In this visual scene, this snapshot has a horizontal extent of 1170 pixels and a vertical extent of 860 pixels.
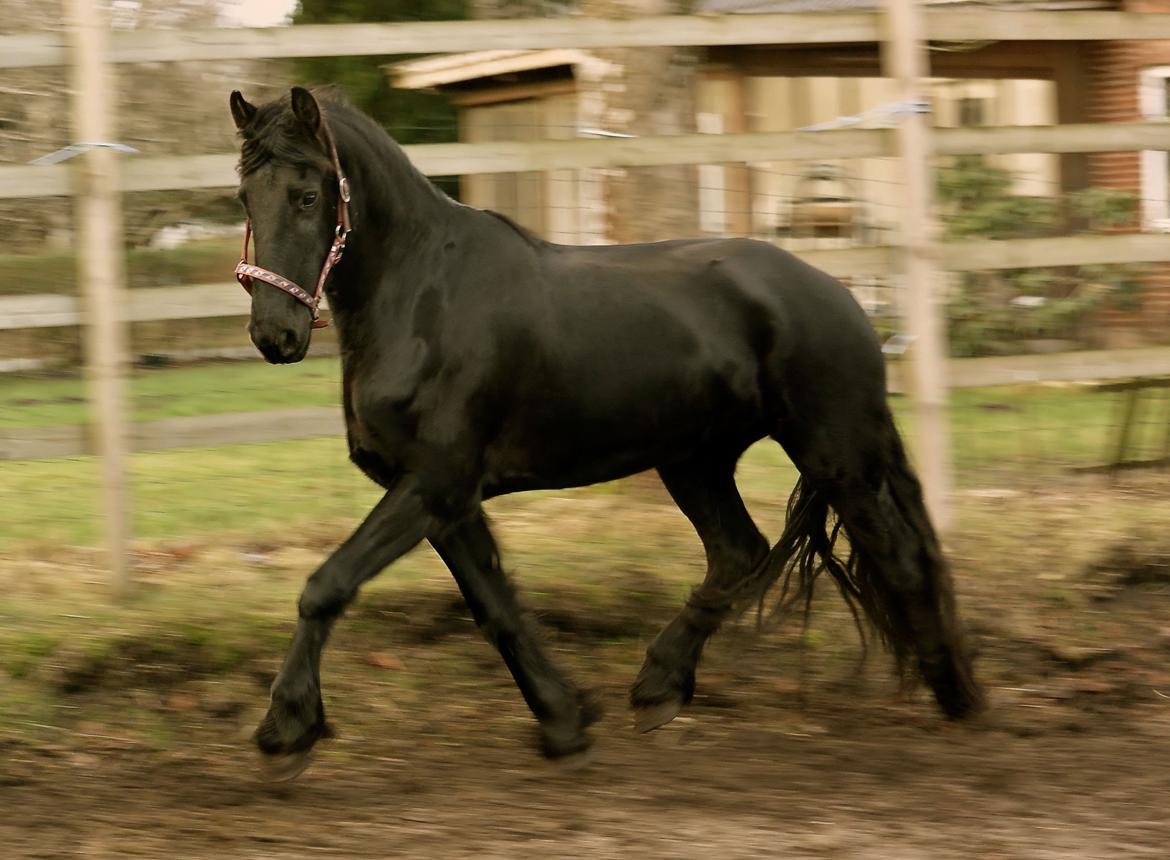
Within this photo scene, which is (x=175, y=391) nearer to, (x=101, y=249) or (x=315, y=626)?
(x=101, y=249)

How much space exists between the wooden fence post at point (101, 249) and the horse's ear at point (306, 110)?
70.9 inches

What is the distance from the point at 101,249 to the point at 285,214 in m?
1.84

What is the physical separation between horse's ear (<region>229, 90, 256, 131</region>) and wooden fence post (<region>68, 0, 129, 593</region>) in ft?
5.31

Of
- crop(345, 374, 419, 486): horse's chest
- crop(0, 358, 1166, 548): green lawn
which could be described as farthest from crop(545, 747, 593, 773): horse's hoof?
crop(0, 358, 1166, 548): green lawn

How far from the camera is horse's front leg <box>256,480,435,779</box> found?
13.7ft

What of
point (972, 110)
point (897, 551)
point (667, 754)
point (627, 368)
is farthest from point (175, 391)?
point (972, 110)

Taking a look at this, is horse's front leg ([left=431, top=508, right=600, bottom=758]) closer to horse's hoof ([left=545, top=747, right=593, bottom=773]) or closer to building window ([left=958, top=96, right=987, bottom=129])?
horse's hoof ([left=545, top=747, right=593, bottom=773])

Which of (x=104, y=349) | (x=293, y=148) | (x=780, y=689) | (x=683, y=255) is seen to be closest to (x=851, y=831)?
(x=780, y=689)

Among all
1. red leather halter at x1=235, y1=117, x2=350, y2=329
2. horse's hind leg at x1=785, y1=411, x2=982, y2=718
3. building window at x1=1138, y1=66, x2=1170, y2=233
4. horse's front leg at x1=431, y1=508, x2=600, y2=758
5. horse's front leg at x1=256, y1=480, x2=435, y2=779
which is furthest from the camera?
building window at x1=1138, y1=66, x2=1170, y2=233

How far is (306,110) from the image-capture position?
4.09 meters

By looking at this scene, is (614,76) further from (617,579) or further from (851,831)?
(851,831)

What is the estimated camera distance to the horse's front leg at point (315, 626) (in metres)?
4.16

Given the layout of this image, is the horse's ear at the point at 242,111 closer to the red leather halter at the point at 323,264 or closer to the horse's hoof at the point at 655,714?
the red leather halter at the point at 323,264

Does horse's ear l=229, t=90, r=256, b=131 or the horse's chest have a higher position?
horse's ear l=229, t=90, r=256, b=131
